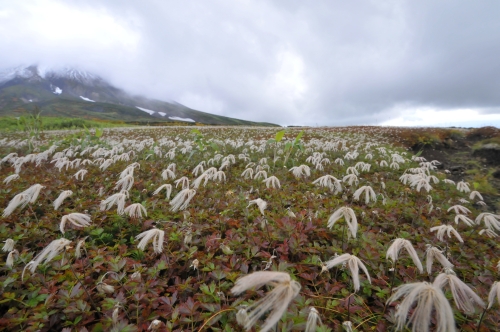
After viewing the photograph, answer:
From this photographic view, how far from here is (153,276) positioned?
2.26m

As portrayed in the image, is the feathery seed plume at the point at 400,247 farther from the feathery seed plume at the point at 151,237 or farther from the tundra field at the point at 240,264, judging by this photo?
the feathery seed plume at the point at 151,237

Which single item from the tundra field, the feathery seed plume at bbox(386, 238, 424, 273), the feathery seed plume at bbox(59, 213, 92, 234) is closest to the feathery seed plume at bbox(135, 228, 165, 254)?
the tundra field

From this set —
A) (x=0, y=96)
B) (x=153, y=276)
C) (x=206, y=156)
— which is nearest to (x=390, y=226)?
(x=153, y=276)

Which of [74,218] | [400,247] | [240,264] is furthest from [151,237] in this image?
[400,247]

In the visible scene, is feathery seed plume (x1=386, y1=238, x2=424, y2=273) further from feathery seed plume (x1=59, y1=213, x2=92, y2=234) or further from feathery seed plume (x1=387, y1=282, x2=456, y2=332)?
feathery seed plume (x1=59, y1=213, x2=92, y2=234)

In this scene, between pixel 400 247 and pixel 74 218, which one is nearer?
pixel 400 247

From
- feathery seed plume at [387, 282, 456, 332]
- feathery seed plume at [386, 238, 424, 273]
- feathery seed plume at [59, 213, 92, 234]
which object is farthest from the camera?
feathery seed plume at [59, 213, 92, 234]

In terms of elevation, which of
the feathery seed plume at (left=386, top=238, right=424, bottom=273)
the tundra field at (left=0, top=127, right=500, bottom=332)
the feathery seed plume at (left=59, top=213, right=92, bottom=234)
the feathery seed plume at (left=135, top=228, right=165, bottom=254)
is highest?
the feathery seed plume at (left=386, top=238, right=424, bottom=273)

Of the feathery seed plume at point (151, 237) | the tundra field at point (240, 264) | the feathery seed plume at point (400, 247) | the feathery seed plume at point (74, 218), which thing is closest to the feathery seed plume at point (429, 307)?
the tundra field at point (240, 264)

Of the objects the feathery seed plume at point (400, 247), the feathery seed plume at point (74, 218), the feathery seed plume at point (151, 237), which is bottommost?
the feathery seed plume at point (151, 237)

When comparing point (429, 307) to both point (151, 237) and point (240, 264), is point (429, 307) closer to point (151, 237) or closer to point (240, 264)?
point (240, 264)

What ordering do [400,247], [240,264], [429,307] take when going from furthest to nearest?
1. [240,264]
2. [400,247]
3. [429,307]

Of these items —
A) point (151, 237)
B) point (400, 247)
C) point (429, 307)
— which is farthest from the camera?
point (151, 237)

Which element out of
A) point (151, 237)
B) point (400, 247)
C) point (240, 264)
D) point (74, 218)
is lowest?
point (240, 264)
